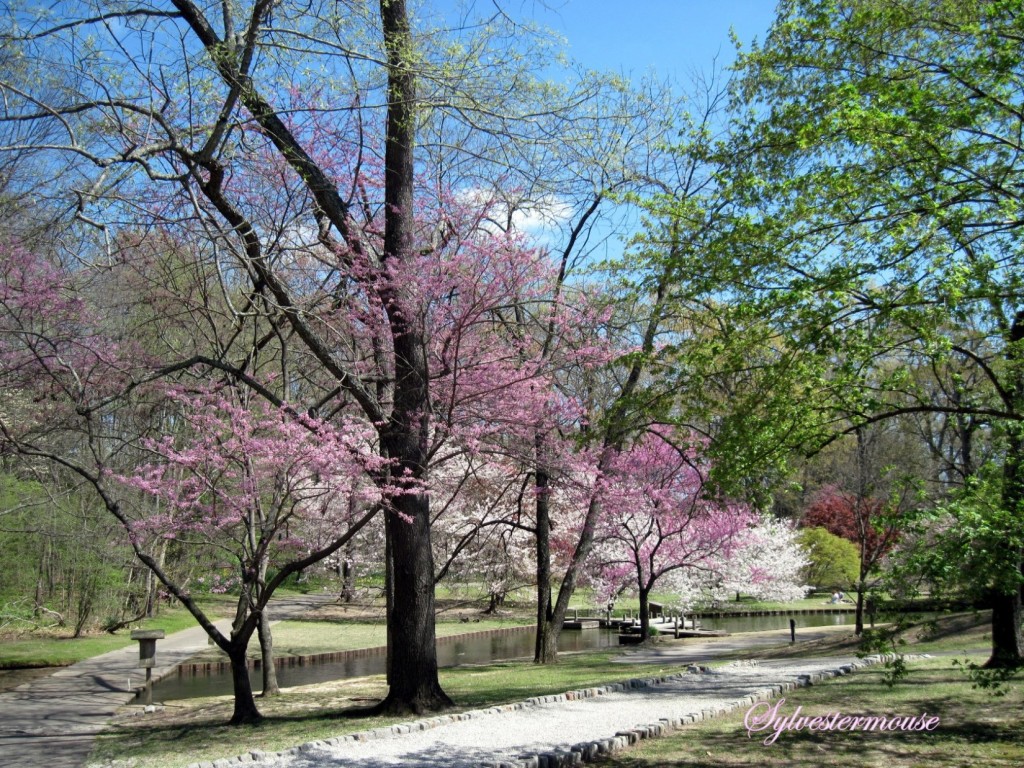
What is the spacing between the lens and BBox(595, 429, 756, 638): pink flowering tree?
14625mm

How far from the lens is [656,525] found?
19.7 metres

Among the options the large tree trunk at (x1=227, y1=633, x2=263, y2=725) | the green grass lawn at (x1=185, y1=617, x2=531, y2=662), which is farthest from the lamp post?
the green grass lawn at (x1=185, y1=617, x2=531, y2=662)

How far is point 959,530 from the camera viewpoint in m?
4.88

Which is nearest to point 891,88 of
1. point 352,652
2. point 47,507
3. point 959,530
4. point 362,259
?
point 959,530

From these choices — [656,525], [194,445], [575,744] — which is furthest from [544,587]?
[575,744]

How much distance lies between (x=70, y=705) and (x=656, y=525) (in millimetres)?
12886

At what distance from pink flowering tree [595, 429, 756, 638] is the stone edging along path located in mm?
4266

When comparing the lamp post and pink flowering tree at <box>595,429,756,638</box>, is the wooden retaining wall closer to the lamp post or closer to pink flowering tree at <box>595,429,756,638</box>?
the lamp post

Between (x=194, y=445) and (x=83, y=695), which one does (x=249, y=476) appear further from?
(x=83, y=695)

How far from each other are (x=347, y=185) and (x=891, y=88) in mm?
7069

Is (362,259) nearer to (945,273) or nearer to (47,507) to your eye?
(945,273)

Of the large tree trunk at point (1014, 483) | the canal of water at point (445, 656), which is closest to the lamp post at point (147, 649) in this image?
the canal of water at point (445, 656)

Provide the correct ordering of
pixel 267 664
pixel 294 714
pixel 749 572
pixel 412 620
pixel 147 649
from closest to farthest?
pixel 412 620, pixel 294 714, pixel 267 664, pixel 147 649, pixel 749 572

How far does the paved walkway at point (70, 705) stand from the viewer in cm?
809
